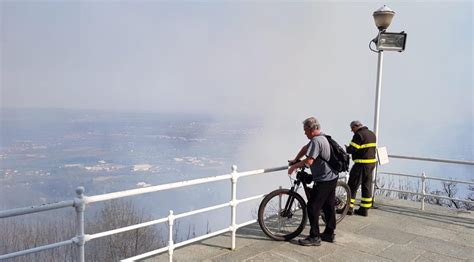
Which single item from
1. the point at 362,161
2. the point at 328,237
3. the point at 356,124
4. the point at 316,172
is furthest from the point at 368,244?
the point at 356,124

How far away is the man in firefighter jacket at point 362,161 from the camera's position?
6.61 meters

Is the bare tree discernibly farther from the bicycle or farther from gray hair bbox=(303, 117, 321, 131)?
gray hair bbox=(303, 117, 321, 131)

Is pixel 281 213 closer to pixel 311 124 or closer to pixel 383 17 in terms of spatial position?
pixel 311 124

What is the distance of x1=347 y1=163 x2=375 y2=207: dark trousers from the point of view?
6837 mm

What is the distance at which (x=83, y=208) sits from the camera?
3.69m

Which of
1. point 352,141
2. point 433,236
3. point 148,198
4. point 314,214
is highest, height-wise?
point 352,141

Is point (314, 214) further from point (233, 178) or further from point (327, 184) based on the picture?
point (233, 178)

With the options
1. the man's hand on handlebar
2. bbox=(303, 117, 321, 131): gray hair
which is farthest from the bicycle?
bbox=(303, 117, 321, 131): gray hair

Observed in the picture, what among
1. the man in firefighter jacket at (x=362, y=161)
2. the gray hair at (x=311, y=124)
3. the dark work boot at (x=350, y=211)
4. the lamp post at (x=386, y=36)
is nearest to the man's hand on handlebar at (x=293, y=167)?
the gray hair at (x=311, y=124)

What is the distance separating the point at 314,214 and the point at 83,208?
3026 millimetres

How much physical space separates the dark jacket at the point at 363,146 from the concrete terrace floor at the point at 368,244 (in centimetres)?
108

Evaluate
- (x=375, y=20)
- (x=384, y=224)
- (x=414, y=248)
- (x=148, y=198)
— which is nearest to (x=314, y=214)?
(x=414, y=248)

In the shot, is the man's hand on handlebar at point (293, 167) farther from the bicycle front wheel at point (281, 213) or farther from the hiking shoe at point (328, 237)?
the hiking shoe at point (328, 237)

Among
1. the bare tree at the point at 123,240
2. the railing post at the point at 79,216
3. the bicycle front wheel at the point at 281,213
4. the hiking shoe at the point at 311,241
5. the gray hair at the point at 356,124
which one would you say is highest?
the gray hair at the point at 356,124
